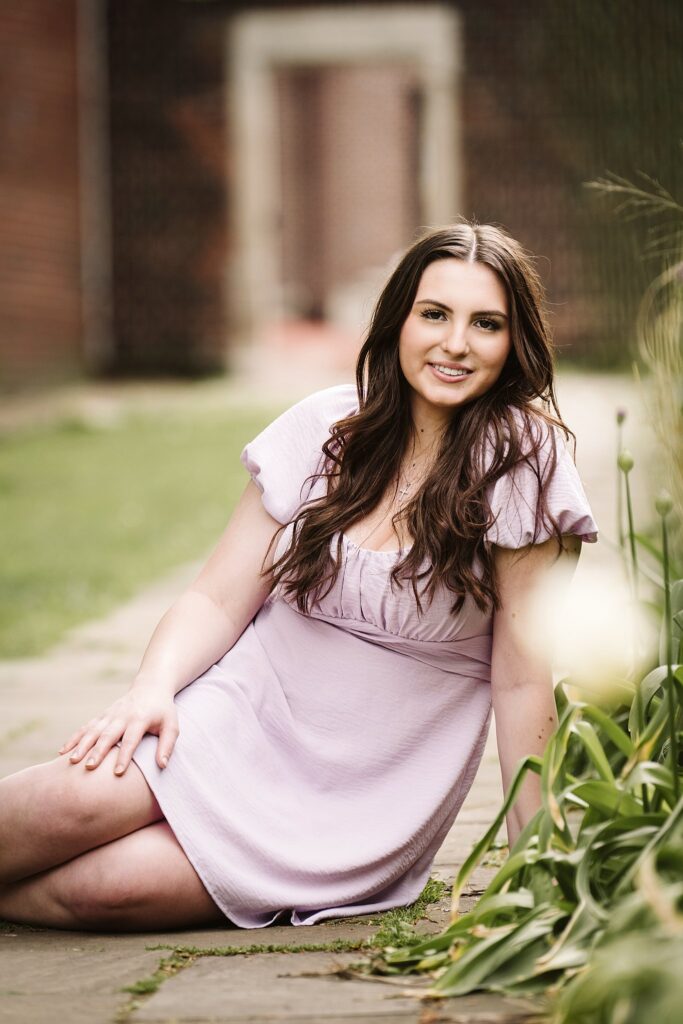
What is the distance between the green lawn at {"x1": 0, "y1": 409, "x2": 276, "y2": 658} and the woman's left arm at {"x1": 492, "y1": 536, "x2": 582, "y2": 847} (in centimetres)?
309

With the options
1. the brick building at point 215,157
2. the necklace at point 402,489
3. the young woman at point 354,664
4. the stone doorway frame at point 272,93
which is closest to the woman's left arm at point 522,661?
the young woman at point 354,664

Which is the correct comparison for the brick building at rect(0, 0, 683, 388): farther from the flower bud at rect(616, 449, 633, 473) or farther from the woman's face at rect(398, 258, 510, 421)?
the flower bud at rect(616, 449, 633, 473)

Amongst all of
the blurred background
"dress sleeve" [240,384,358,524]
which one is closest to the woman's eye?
"dress sleeve" [240,384,358,524]

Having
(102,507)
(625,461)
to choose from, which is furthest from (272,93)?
(625,461)

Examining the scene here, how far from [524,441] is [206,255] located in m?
13.1

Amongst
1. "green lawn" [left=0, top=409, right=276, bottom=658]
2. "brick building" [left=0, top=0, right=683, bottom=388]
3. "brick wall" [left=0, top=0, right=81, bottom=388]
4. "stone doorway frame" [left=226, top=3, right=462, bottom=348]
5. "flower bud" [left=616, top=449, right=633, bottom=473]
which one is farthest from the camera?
"stone doorway frame" [left=226, top=3, right=462, bottom=348]

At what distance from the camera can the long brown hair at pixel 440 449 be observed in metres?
2.54

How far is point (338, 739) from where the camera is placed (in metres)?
2.65

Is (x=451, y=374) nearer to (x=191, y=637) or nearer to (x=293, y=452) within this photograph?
(x=293, y=452)

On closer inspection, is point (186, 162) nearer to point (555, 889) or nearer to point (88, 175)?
point (88, 175)

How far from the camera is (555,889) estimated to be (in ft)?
6.68

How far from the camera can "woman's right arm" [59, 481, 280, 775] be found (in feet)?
8.34

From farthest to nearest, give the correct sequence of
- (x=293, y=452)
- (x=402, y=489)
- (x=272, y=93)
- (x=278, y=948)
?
(x=272, y=93) < (x=293, y=452) < (x=402, y=489) < (x=278, y=948)

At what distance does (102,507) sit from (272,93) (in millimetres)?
7696
